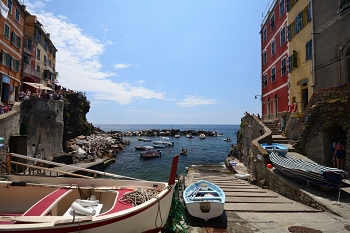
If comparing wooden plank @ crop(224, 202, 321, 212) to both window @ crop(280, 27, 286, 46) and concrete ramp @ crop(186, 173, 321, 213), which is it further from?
window @ crop(280, 27, 286, 46)

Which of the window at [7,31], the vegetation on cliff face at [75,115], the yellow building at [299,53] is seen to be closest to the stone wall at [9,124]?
the window at [7,31]

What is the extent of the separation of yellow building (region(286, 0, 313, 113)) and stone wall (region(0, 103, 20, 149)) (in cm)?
2255

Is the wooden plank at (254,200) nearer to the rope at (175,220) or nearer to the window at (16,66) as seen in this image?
the rope at (175,220)

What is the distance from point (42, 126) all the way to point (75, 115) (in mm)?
18600

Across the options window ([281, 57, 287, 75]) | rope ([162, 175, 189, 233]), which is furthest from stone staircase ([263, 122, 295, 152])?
rope ([162, 175, 189, 233])

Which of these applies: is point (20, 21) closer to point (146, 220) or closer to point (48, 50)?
point (48, 50)

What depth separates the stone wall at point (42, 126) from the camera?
65.7 ft

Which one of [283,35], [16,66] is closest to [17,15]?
[16,66]

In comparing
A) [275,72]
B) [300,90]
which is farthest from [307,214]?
[275,72]

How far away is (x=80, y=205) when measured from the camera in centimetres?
472

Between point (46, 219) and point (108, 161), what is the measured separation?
27.7 metres

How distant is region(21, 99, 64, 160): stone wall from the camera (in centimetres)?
2002

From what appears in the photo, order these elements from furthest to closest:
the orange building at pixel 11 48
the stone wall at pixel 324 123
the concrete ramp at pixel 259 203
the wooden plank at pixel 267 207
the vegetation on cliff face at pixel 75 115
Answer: the vegetation on cliff face at pixel 75 115
the orange building at pixel 11 48
the stone wall at pixel 324 123
the concrete ramp at pixel 259 203
the wooden plank at pixel 267 207

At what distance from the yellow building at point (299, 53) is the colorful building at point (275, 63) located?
3.54 ft
